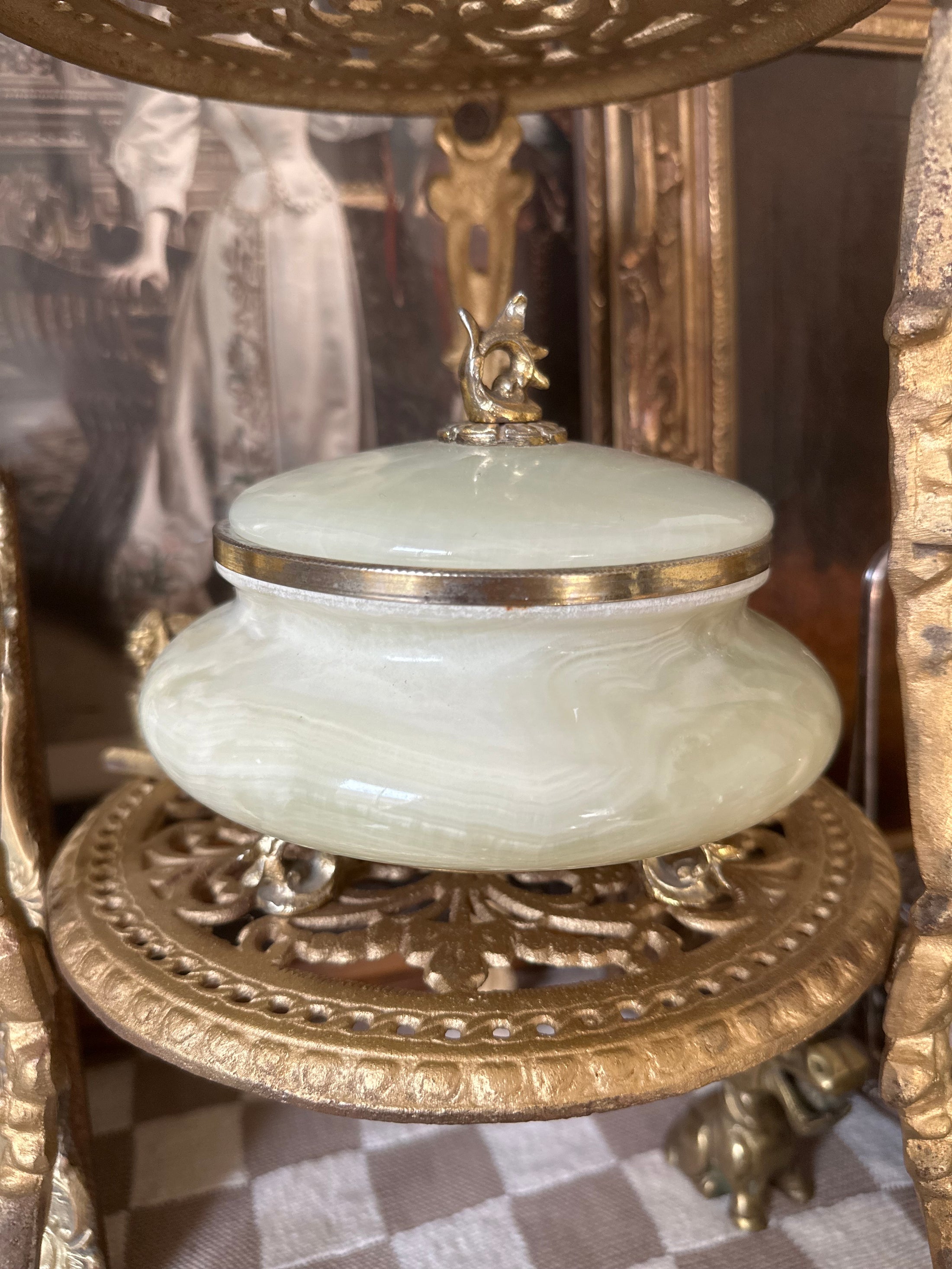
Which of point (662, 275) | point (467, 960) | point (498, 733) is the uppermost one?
point (662, 275)

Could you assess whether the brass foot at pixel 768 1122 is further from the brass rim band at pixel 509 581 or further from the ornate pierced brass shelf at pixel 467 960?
the brass rim band at pixel 509 581

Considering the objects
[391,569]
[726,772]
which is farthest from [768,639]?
[391,569]

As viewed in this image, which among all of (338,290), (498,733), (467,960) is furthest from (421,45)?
(467,960)

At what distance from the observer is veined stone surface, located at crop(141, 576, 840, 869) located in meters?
0.46

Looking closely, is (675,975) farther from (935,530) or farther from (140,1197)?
(140,1197)

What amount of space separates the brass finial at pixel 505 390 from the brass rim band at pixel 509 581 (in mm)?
142

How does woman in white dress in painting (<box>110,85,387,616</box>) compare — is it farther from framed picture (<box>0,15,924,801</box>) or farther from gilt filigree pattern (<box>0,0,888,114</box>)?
gilt filigree pattern (<box>0,0,888,114</box>)

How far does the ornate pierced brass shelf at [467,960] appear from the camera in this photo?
0.45 metres

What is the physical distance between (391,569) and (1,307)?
52 cm

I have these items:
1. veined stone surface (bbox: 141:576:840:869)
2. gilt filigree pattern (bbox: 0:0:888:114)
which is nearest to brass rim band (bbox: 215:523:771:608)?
veined stone surface (bbox: 141:576:840:869)

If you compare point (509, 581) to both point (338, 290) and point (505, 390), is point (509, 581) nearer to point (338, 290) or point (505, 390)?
point (505, 390)

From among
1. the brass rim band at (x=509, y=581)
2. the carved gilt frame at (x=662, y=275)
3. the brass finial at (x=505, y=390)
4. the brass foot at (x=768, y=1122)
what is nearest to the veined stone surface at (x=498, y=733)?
the brass rim band at (x=509, y=581)

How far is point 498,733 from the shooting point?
0.46 meters

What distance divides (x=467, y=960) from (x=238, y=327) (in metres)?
0.59
